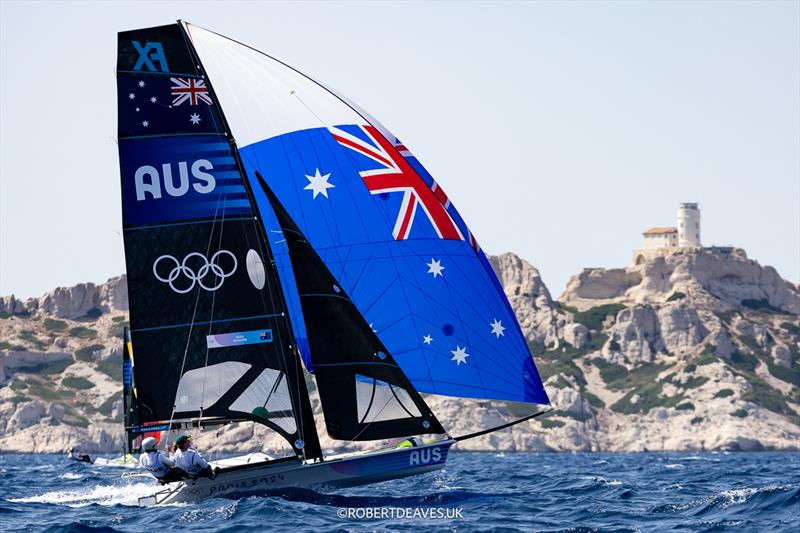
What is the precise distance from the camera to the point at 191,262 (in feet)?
78.9

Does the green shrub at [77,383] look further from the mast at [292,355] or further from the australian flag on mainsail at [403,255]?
the mast at [292,355]

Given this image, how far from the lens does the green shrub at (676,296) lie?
16088 cm

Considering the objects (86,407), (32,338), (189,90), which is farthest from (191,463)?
(32,338)

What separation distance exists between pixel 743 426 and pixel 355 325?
11534 centimetres

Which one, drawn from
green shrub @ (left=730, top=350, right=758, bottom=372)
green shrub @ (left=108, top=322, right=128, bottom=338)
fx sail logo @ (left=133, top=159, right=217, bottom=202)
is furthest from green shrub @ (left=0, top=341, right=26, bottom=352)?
fx sail logo @ (left=133, top=159, right=217, bottom=202)

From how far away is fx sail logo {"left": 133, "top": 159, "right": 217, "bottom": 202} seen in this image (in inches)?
937

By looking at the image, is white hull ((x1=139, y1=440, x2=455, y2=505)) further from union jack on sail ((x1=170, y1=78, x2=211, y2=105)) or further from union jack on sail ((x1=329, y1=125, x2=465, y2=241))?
union jack on sail ((x1=170, y1=78, x2=211, y2=105))

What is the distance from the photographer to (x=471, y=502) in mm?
23828

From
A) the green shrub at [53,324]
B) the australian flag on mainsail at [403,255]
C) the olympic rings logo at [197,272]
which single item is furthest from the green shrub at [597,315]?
the olympic rings logo at [197,272]

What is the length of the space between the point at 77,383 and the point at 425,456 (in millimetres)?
139614

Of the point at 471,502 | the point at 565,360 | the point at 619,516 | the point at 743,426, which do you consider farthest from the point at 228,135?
the point at 565,360

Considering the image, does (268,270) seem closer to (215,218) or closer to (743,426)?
(215,218)

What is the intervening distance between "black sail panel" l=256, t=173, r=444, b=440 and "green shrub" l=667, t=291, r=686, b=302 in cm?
14016

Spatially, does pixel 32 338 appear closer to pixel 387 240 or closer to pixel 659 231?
pixel 659 231
